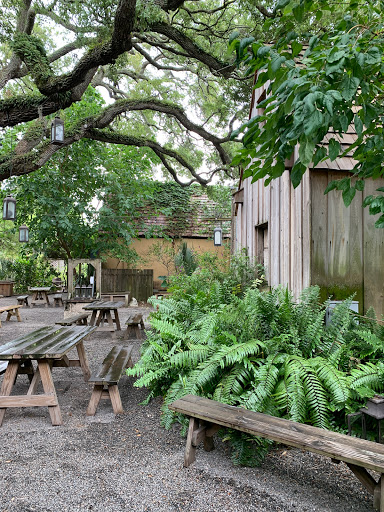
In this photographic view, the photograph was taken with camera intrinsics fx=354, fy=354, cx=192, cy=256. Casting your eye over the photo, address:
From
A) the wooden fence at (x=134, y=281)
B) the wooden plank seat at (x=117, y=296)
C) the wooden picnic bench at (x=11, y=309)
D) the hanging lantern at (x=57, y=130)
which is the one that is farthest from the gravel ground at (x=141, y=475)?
the wooden fence at (x=134, y=281)

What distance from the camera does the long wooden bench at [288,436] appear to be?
2.08 meters

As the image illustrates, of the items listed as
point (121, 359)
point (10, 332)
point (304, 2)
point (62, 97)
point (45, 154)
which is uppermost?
point (62, 97)

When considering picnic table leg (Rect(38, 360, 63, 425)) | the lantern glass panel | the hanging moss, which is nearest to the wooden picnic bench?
the lantern glass panel

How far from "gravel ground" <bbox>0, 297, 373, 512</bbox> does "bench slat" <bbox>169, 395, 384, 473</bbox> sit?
44 cm

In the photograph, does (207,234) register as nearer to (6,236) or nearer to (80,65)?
(80,65)

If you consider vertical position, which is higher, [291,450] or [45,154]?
[45,154]

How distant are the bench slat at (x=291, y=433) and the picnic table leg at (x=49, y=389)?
5.00ft

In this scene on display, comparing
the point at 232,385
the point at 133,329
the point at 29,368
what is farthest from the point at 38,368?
the point at 133,329

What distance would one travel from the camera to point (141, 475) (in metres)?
2.70

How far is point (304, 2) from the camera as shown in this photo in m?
2.57

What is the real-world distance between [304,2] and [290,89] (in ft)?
3.29

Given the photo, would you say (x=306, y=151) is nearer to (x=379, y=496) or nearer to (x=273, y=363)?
(x=379, y=496)

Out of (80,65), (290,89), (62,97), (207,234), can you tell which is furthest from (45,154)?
(207,234)

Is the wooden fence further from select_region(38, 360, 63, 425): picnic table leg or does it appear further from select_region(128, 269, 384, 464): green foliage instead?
select_region(38, 360, 63, 425): picnic table leg
